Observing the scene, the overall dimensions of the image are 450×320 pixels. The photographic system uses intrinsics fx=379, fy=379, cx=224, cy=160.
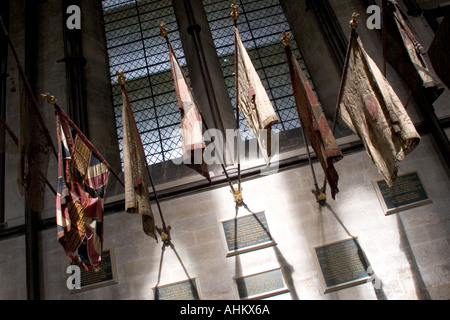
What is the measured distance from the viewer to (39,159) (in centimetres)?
630

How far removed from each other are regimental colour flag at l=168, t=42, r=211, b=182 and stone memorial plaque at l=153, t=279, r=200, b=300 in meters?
2.03

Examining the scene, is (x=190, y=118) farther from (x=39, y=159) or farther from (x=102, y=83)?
(x=102, y=83)

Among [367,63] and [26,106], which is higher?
[26,106]

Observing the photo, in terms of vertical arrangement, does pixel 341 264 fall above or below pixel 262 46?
below

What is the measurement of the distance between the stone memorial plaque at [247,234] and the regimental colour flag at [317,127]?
61.6 inches

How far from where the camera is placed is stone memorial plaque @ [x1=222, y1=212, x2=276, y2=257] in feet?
22.0

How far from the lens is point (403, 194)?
6.86m

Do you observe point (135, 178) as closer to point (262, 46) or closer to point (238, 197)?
point (238, 197)

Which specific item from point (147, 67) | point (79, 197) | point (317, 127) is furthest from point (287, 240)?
point (147, 67)

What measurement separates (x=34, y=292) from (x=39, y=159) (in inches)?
94.2

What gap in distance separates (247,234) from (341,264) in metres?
1.67

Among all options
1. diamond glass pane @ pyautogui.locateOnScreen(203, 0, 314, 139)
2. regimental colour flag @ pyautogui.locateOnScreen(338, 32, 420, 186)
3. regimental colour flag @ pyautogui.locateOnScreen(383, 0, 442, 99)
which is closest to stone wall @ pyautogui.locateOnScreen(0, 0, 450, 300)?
regimental colour flag @ pyautogui.locateOnScreen(338, 32, 420, 186)

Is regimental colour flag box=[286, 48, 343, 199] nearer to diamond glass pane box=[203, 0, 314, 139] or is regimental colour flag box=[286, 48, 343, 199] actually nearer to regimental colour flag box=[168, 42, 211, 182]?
regimental colour flag box=[168, 42, 211, 182]
